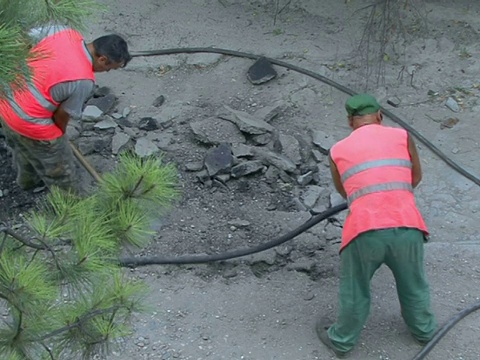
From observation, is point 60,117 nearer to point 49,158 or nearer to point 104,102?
point 49,158

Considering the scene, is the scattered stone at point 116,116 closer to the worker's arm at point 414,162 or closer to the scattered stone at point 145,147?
the scattered stone at point 145,147

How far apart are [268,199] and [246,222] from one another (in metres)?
0.38

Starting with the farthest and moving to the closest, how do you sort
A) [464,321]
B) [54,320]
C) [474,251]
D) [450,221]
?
[450,221]
[474,251]
[464,321]
[54,320]

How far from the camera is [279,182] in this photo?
6.12 meters

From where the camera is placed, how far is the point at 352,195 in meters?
4.24

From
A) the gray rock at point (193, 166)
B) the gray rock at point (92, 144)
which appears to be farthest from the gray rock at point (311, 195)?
the gray rock at point (92, 144)

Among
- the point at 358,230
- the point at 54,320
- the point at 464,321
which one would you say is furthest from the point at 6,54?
the point at 464,321

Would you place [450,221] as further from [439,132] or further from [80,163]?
[80,163]

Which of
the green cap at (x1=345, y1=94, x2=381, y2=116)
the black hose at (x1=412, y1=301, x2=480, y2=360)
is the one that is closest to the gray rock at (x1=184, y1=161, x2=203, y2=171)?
the green cap at (x1=345, y1=94, x2=381, y2=116)

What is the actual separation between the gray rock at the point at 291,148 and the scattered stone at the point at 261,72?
100 centimetres

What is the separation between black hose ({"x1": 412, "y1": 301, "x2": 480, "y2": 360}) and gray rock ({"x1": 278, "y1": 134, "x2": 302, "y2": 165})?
197cm

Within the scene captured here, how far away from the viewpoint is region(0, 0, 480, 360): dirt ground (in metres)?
4.77

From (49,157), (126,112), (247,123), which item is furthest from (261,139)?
(49,157)

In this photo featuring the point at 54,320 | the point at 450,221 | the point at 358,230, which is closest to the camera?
the point at 54,320
